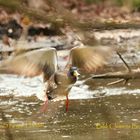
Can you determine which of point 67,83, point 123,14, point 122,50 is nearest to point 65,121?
point 67,83

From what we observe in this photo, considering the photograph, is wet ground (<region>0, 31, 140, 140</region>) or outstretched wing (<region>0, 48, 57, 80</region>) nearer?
outstretched wing (<region>0, 48, 57, 80</region>)

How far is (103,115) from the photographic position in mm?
5543

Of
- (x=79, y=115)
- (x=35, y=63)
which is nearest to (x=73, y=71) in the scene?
(x=35, y=63)

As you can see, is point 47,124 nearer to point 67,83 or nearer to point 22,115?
point 22,115

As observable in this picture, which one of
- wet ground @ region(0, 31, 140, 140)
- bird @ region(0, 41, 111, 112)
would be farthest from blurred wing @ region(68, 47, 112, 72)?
wet ground @ region(0, 31, 140, 140)

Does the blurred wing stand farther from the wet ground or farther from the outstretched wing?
the wet ground

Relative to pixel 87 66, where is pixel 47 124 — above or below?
below

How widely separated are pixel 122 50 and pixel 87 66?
4.92m

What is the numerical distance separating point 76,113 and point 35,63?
1895 millimetres

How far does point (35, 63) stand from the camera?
3.81 metres

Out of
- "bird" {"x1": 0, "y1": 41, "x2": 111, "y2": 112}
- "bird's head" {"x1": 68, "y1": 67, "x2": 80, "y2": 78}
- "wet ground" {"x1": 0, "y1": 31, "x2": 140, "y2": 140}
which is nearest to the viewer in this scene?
"bird" {"x1": 0, "y1": 41, "x2": 111, "y2": 112}

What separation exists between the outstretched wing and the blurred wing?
5.2 inches

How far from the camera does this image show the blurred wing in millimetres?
3766

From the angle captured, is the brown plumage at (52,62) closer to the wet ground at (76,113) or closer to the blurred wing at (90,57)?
the blurred wing at (90,57)
